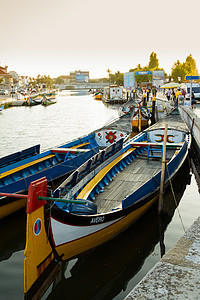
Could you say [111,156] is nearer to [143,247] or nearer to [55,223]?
[143,247]

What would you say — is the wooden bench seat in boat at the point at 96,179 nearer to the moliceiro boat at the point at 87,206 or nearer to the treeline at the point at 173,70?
the moliceiro boat at the point at 87,206

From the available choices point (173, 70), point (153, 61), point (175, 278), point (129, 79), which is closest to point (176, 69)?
point (173, 70)

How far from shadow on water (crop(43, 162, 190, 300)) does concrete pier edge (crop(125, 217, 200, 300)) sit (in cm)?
355

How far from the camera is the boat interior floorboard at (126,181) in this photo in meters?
9.84

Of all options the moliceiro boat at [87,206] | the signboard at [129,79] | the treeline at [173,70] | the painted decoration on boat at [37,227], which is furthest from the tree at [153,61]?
the painted decoration on boat at [37,227]

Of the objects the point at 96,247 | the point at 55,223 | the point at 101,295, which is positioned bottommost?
the point at 101,295

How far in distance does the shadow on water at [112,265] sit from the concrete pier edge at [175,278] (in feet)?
11.6

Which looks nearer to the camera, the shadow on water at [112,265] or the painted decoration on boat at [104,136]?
the shadow on water at [112,265]

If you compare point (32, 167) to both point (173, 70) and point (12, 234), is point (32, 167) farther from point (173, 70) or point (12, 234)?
point (173, 70)

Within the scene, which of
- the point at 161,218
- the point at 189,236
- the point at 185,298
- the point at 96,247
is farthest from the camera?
the point at 161,218

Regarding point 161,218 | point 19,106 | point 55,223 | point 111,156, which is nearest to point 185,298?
point 55,223

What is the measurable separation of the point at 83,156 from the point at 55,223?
20.9 ft

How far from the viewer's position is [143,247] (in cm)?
940

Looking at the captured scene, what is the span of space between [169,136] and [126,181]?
6248 millimetres
